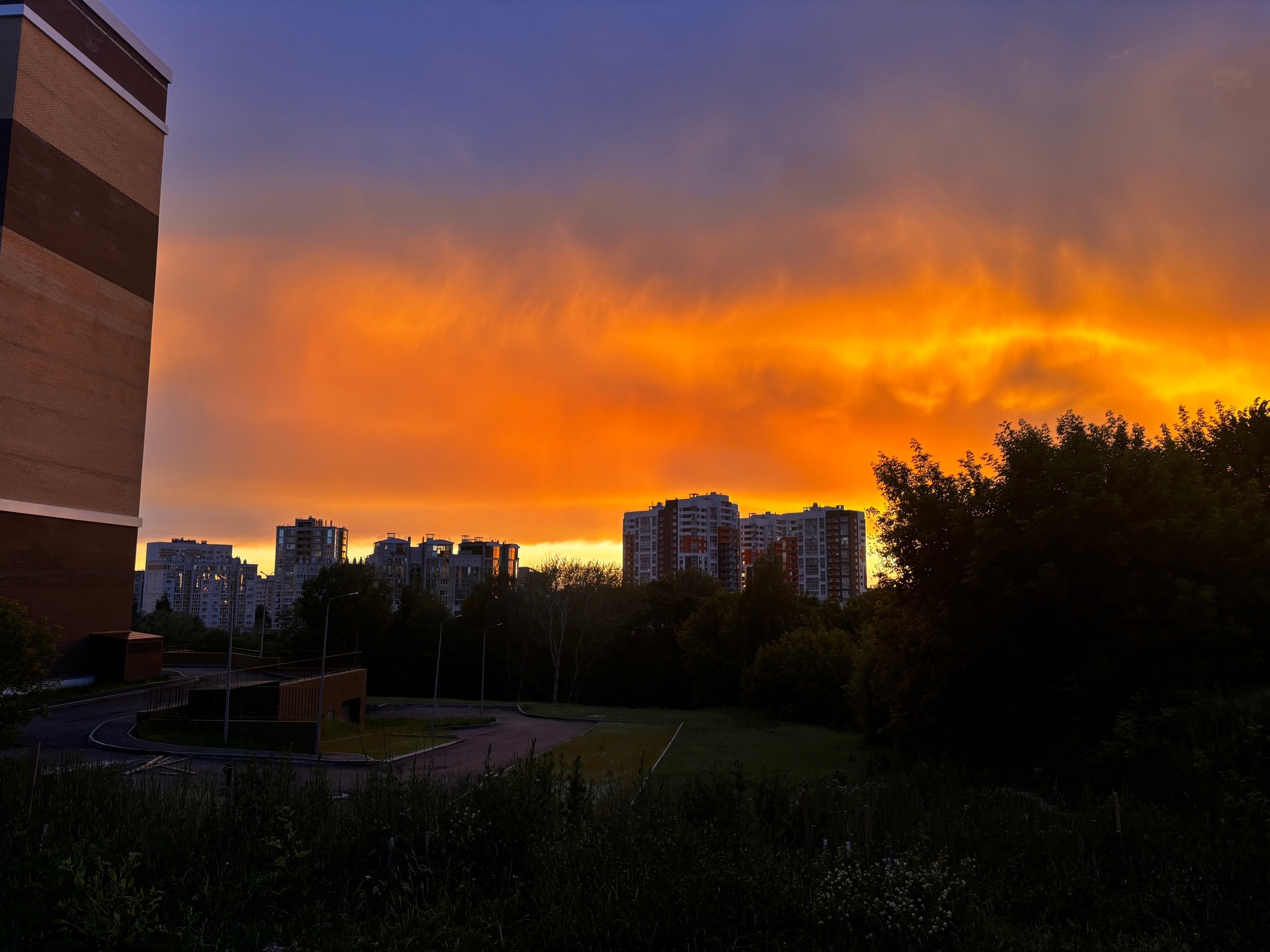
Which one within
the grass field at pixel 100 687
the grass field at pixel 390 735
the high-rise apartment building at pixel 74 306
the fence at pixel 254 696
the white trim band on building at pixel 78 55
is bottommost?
the grass field at pixel 390 735

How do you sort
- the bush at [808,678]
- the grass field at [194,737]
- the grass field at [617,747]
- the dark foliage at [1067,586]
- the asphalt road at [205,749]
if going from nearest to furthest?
the dark foliage at [1067,586] < the asphalt road at [205,749] < the grass field at [617,747] < the grass field at [194,737] < the bush at [808,678]

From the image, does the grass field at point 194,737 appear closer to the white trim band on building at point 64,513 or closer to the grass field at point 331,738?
the grass field at point 331,738

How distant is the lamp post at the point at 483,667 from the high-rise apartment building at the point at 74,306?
65.2 ft

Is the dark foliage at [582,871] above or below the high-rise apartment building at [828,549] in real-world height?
below

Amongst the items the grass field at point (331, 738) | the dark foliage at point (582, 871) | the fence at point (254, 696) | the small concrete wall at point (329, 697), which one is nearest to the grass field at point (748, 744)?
the dark foliage at point (582, 871)

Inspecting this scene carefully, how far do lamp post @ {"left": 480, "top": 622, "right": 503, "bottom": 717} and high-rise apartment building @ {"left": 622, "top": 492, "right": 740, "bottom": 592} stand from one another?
62399 mm

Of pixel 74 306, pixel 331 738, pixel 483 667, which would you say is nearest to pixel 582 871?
pixel 331 738

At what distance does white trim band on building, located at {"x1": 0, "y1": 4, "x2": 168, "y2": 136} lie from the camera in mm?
40469

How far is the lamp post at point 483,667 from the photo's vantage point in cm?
5084

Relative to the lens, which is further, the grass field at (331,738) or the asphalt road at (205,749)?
the grass field at (331,738)

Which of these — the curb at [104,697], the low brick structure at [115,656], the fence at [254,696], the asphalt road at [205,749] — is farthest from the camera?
the low brick structure at [115,656]

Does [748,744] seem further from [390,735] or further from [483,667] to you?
[483,667]

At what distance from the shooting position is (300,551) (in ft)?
560

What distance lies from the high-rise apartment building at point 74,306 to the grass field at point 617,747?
26.5 metres
